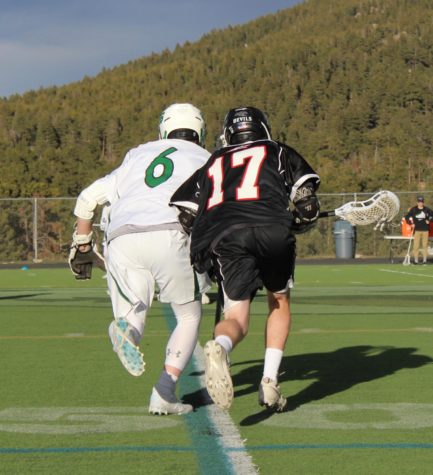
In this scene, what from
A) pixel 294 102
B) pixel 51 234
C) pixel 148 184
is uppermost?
pixel 294 102

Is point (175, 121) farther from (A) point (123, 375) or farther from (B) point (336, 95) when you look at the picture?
→ (B) point (336, 95)

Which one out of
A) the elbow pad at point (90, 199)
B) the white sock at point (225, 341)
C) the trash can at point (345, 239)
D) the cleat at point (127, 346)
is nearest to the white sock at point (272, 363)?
the white sock at point (225, 341)

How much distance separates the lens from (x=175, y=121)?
651 cm

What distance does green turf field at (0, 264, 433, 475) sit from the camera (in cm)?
474

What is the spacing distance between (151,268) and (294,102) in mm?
89635

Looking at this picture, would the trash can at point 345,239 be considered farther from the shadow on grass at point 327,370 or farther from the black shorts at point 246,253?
the black shorts at point 246,253

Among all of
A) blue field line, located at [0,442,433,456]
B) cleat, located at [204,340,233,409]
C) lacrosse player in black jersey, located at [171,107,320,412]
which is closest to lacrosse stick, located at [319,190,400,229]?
lacrosse player in black jersey, located at [171,107,320,412]

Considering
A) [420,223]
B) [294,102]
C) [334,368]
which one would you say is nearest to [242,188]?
[334,368]

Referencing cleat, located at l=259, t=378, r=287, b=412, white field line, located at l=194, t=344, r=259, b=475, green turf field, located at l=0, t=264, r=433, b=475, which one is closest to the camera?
white field line, located at l=194, t=344, r=259, b=475

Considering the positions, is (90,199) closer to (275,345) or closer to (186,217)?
(186,217)

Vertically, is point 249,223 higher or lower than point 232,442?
higher

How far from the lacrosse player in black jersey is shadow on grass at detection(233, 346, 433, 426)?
584 millimetres

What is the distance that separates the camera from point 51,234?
36.1m

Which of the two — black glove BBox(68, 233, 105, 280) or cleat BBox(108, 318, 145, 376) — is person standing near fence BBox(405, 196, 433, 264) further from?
cleat BBox(108, 318, 145, 376)
